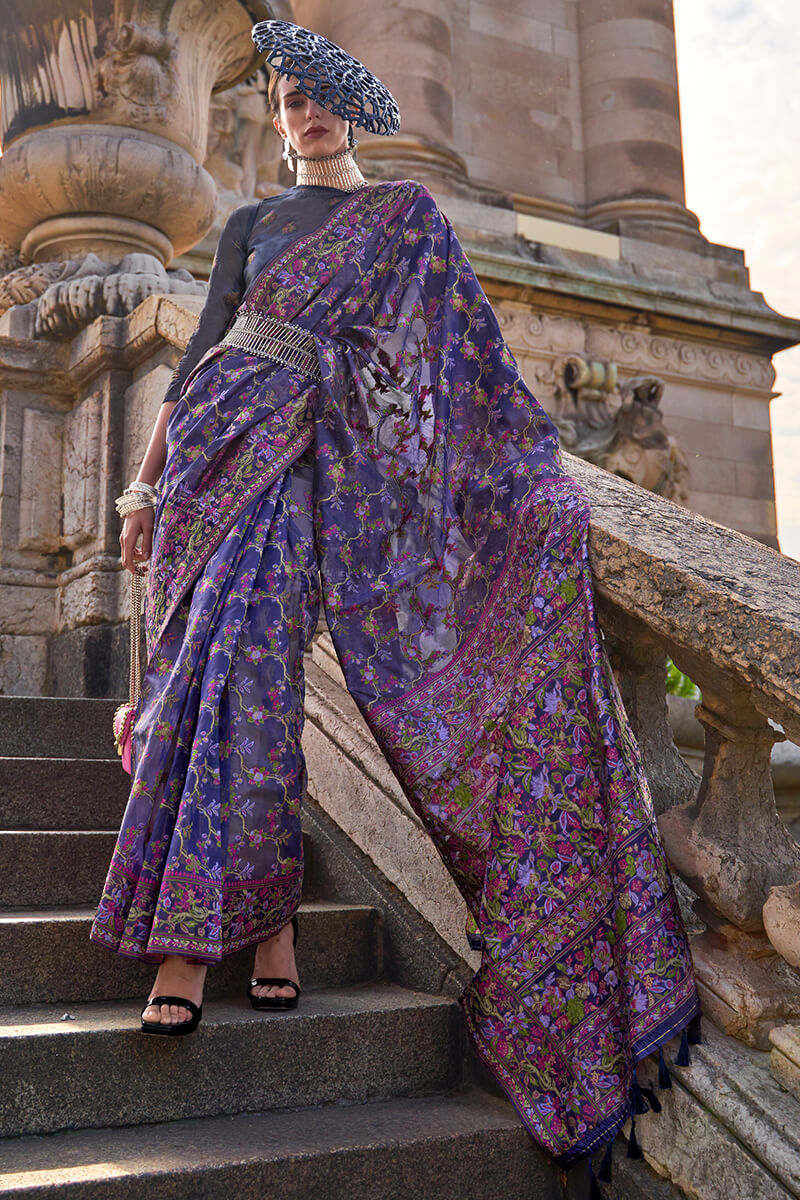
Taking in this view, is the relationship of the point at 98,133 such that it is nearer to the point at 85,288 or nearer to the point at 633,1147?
the point at 85,288

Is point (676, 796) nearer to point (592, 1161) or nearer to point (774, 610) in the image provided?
point (774, 610)

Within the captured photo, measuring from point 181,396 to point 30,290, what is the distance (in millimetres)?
2284

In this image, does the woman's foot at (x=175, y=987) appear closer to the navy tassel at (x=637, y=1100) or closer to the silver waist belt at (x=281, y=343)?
the navy tassel at (x=637, y=1100)

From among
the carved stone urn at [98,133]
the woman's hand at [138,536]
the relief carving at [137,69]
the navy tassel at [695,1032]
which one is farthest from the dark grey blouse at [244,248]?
the relief carving at [137,69]

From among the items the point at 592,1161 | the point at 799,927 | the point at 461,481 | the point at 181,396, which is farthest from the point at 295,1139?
the point at 181,396

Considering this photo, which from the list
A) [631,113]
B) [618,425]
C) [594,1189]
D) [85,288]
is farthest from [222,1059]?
[631,113]

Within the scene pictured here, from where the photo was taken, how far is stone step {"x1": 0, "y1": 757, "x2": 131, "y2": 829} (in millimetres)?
2643

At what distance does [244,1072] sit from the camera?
1.94m

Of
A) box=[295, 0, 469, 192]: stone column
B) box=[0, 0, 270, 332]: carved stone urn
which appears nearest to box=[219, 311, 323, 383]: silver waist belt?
box=[0, 0, 270, 332]: carved stone urn

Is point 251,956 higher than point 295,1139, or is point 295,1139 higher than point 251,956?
point 251,956

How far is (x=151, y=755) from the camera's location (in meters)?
1.99

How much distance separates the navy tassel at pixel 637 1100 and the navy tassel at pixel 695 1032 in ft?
0.37

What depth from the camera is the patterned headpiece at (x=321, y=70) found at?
241 cm

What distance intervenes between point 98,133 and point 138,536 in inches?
98.2
